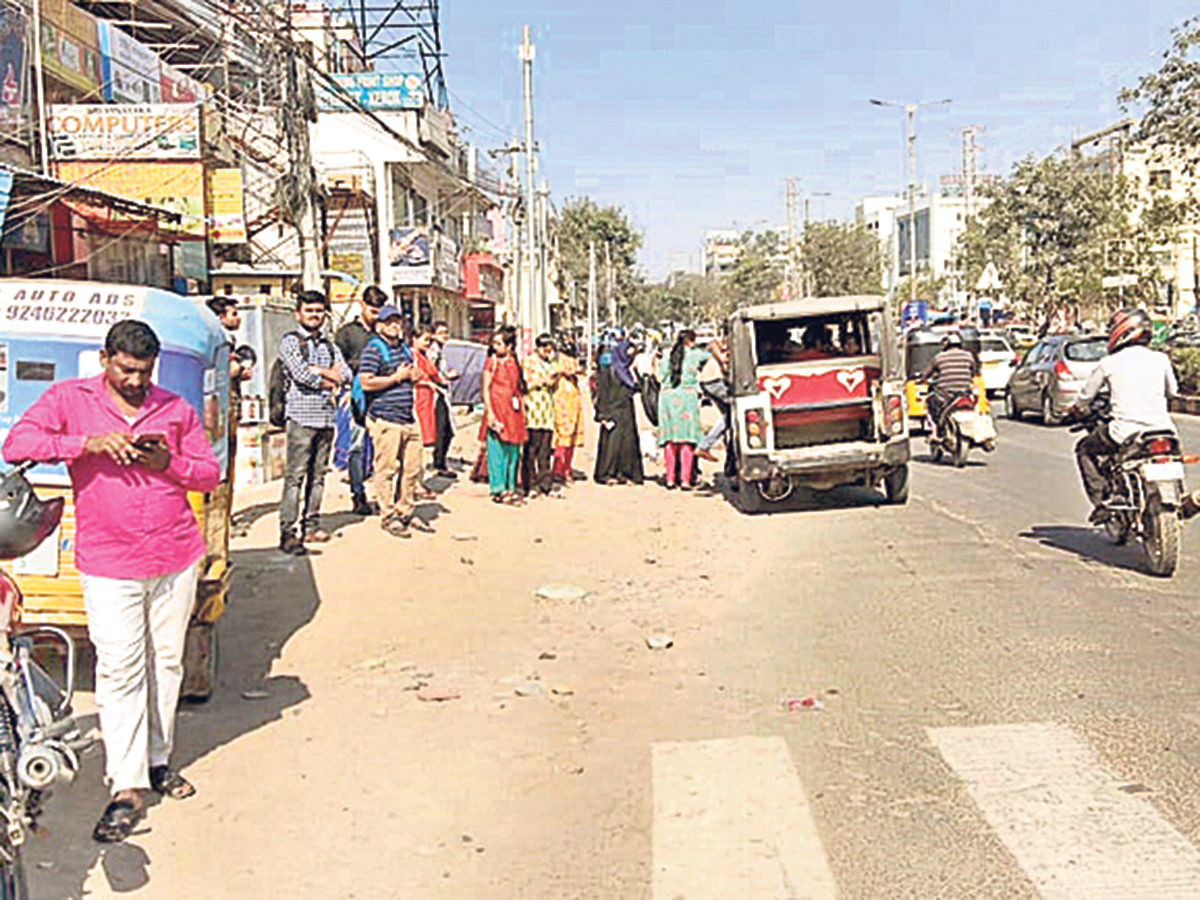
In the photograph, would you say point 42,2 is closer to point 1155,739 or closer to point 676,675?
point 676,675

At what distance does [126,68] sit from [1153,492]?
18910mm

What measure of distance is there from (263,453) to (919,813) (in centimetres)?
1117

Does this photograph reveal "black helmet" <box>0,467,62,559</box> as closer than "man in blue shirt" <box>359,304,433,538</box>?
Yes

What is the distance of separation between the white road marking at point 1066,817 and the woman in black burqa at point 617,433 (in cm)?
1075

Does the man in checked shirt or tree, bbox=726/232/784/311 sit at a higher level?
tree, bbox=726/232/784/311

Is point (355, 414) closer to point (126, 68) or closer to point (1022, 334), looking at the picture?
point (126, 68)

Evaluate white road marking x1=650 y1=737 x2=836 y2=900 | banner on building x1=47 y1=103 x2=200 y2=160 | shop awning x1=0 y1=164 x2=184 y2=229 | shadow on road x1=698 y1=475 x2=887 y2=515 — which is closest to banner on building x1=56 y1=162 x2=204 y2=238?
banner on building x1=47 y1=103 x2=200 y2=160

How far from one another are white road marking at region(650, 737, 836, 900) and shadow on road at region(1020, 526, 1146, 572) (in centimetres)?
503

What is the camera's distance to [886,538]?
11766 millimetres

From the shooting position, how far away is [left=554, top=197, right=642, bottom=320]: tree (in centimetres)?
8567

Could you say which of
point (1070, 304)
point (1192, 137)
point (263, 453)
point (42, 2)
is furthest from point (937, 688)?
point (1070, 304)

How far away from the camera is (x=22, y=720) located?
4.01m

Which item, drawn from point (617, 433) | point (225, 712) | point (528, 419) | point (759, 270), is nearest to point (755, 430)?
point (528, 419)

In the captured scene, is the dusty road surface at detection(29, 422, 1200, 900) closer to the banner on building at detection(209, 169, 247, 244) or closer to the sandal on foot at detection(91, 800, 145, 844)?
the sandal on foot at detection(91, 800, 145, 844)
